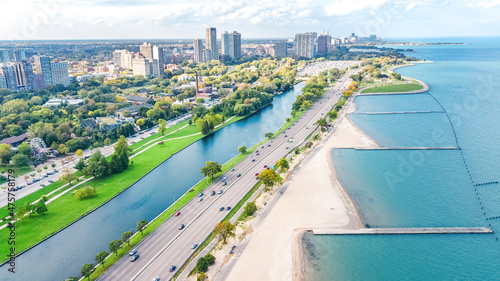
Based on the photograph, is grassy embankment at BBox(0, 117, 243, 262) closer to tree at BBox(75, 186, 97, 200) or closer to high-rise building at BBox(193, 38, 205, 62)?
tree at BBox(75, 186, 97, 200)

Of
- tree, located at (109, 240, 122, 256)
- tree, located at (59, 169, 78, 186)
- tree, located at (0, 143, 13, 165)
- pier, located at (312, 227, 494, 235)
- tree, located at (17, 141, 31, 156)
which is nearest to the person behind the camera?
tree, located at (109, 240, 122, 256)

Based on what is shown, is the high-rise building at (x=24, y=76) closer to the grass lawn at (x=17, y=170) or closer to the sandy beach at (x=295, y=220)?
the grass lawn at (x=17, y=170)

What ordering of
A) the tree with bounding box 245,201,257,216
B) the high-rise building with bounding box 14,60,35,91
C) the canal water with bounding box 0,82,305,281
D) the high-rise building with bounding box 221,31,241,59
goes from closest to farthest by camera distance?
the canal water with bounding box 0,82,305,281
the tree with bounding box 245,201,257,216
the high-rise building with bounding box 14,60,35,91
the high-rise building with bounding box 221,31,241,59

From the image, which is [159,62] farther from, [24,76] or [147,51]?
[24,76]

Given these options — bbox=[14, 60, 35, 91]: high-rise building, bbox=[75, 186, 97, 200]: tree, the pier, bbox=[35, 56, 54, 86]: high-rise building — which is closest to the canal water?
bbox=[75, 186, 97, 200]: tree

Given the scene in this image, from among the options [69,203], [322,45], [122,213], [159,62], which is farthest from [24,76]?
[322,45]
